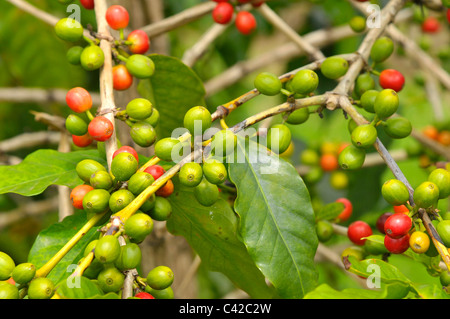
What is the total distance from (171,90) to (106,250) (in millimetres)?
709

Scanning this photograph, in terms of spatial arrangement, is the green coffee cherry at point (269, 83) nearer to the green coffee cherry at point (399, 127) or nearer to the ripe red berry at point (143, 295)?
the green coffee cherry at point (399, 127)

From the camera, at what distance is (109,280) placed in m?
0.93

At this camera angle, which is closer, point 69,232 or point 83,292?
point 83,292

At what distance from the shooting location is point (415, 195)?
99 centimetres

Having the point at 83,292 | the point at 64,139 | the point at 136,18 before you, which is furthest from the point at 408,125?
the point at 136,18

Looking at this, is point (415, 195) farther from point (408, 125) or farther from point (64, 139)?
point (64, 139)

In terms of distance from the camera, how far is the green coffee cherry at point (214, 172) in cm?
98

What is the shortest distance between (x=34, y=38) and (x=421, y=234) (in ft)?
7.77

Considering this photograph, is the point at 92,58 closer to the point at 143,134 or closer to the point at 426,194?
the point at 143,134

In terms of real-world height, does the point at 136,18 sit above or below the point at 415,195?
above

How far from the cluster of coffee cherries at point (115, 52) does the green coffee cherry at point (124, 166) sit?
0.31 meters

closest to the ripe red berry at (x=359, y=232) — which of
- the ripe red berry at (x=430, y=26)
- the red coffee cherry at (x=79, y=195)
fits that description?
the red coffee cherry at (x=79, y=195)

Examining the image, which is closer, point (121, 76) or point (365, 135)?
point (365, 135)

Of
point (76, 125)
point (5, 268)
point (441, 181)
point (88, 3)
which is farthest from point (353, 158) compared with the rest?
point (88, 3)
